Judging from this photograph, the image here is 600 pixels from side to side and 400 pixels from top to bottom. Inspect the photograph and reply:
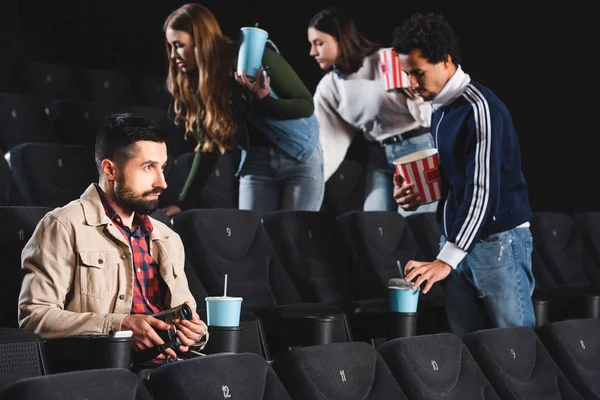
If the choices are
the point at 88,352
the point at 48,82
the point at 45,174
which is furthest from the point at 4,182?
the point at 48,82

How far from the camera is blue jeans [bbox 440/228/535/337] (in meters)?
2.05

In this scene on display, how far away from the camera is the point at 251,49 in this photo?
2537 millimetres

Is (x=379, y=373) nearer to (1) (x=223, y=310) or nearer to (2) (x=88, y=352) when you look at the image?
(1) (x=223, y=310)

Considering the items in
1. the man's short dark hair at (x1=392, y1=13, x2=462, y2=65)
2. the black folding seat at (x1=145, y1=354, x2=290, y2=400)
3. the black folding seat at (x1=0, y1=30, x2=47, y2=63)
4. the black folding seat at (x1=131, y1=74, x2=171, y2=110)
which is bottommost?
the black folding seat at (x1=145, y1=354, x2=290, y2=400)

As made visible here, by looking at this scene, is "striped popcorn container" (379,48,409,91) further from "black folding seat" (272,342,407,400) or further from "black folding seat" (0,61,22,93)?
"black folding seat" (0,61,22,93)

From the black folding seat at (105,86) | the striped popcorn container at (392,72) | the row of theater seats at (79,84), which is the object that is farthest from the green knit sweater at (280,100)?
the black folding seat at (105,86)

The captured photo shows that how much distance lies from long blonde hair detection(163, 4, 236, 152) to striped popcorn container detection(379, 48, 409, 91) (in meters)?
0.45

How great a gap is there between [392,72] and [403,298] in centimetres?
87

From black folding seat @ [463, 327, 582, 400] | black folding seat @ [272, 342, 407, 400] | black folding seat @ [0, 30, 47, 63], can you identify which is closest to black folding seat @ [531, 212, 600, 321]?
black folding seat @ [463, 327, 582, 400]

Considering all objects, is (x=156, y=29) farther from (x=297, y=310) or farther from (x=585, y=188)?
(x=297, y=310)

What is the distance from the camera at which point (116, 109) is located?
3.58 metres

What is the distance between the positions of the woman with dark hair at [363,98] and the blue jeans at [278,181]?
0.83ft

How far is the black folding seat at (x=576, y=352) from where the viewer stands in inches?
81.7

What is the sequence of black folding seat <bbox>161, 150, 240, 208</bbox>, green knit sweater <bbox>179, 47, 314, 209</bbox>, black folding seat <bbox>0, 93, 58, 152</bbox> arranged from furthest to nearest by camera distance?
1. black folding seat <bbox>0, 93, 58, 152</bbox>
2. black folding seat <bbox>161, 150, 240, 208</bbox>
3. green knit sweater <bbox>179, 47, 314, 209</bbox>
